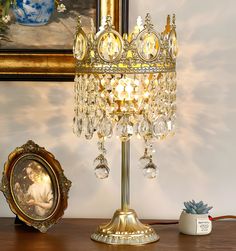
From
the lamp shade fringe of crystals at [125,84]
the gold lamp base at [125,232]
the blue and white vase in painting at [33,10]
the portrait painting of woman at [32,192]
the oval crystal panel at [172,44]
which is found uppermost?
the blue and white vase in painting at [33,10]

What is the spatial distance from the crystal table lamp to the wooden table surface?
4cm

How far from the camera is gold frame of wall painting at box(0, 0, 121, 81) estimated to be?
1.92 meters

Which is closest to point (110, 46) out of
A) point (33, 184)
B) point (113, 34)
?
point (113, 34)

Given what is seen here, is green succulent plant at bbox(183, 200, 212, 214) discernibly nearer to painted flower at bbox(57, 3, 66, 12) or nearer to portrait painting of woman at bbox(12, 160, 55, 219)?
portrait painting of woman at bbox(12, 160, 55, 219)

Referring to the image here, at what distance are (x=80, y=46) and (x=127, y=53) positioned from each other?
114 millimetres

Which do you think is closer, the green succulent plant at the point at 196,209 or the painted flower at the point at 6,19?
the green succulent plant at the point at 196,209

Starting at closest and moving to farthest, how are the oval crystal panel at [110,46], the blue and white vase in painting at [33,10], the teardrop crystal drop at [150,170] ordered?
1. the oval crystal panel at [110,46]
2. the teardrop crystal drop at [150,170]
3. the blue and white vase in painting at [33,10]

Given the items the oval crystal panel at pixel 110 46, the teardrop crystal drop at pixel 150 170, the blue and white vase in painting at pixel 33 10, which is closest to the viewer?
the oval crystal panel at pixel 110 46

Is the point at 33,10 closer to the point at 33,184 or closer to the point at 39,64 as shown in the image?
the point at 39,64

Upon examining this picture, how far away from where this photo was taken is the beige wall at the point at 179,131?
1.93 m

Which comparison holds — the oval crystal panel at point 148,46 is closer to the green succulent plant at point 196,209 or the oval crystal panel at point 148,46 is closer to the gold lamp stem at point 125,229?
the gold lamp stem at point 125,229

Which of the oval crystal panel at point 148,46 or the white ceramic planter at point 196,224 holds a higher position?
the oval crystal panel at point 148,46

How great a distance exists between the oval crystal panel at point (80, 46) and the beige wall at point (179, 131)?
0.31 m

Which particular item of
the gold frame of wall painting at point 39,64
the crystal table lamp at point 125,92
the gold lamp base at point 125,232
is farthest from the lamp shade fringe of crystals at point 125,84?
the gold frame of wall painting at point 39,64
